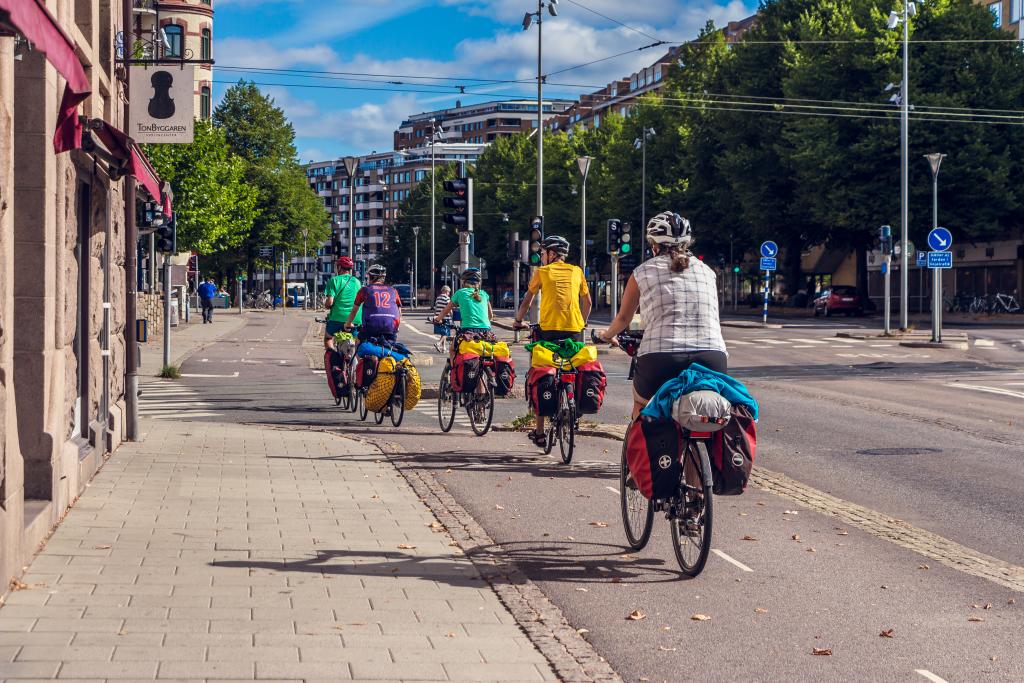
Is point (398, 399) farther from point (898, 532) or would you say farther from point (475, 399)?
point (898, 532)

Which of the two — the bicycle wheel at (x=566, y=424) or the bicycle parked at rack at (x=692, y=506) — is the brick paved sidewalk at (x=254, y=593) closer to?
the bicycle parked at rack at (x=692, y=506)

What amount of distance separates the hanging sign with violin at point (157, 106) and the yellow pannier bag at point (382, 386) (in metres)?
3.37

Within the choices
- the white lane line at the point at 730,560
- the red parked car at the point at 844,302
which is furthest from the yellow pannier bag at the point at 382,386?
the red parked car at the point at 844,302

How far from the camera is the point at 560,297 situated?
461 inches

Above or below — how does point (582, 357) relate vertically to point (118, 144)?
below

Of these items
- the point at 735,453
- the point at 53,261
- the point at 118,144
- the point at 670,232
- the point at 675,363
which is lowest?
the point at 735,453

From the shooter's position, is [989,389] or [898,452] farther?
[989,389]

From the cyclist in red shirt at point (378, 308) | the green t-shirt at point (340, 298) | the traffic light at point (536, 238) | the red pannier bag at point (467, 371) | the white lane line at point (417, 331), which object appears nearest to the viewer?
the red pannier bag at point (467, 371)

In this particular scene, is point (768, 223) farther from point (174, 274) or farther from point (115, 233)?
point (115, 233)

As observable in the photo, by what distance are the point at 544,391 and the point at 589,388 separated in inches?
15.2

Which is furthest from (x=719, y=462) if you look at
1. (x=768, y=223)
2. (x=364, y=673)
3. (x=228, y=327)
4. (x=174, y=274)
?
(x=768, y=223)

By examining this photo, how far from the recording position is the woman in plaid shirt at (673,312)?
716cm

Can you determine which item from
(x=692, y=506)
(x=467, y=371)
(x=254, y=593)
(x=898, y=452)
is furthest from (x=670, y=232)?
(x=467, y=371)

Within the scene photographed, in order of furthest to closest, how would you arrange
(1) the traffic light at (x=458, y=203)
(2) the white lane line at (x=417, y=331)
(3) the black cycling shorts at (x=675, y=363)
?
(2) the white lane line at (x=417, y=331)
(1) the traffic light at (x=458, y=203)
(3) the black cycling shorts at (x=675, y=363)
